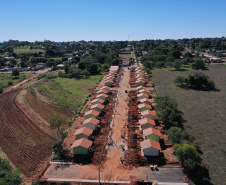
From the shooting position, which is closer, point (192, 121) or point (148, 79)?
point (192, 121)

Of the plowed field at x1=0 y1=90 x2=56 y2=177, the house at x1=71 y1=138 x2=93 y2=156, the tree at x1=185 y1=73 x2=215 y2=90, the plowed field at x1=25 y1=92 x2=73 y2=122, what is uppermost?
the tree at x1=185 y1=73 x2=215 y2=90

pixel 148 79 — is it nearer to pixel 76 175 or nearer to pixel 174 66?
pixel 174 66

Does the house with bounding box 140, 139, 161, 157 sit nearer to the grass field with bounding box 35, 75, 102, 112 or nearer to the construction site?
the construction site

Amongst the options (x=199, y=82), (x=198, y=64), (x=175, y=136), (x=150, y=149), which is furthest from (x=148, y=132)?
(x=198, y=64)

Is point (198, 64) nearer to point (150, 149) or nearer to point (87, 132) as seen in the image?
point (150, 149)

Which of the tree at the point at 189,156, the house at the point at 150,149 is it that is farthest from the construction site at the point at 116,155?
the tree at the point at 189,156

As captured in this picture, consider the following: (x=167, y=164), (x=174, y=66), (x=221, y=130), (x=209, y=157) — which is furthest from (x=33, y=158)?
(x=174, y=66)

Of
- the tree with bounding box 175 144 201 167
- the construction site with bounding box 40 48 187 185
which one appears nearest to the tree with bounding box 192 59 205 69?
the construction site with bounding box 40 48 187 185
